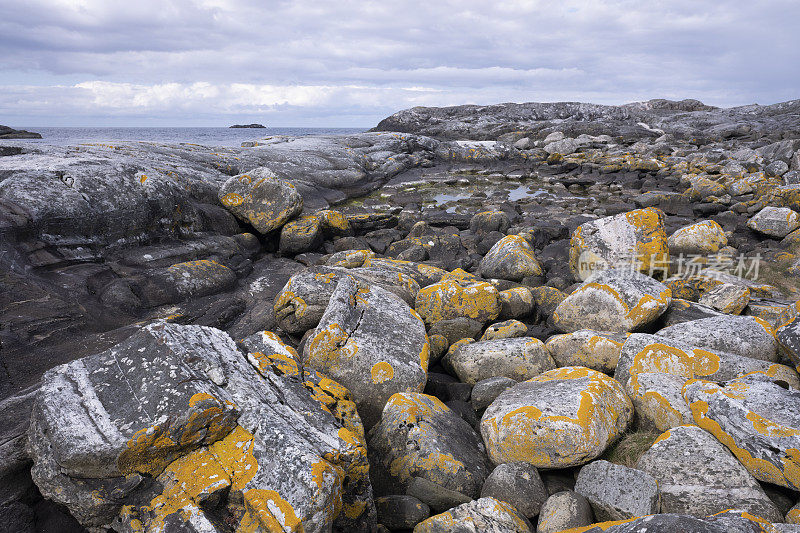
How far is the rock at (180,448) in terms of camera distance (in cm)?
312

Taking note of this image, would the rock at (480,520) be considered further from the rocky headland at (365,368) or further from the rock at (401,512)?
the rock at (401,512)

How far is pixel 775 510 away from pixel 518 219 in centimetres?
1233

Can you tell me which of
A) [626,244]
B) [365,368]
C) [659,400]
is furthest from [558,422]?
[626,244]

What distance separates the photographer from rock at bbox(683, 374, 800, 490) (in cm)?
371

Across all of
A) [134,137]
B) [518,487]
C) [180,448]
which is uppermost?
[134,137]

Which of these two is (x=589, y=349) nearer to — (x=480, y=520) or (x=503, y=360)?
(x=503, y=360)

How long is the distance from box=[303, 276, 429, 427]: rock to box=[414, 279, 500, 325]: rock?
144 centimetres

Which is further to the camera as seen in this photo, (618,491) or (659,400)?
(659,400)

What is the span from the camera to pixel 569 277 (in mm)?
9438

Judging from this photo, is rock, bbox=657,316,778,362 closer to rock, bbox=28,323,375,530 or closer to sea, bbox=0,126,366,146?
rock, bbox=28,323,375,530

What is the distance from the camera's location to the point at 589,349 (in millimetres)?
5988

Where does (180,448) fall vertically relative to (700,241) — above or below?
below

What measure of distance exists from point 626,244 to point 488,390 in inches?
208

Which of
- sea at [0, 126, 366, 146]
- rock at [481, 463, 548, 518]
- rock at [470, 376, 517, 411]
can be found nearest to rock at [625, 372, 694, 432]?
rock at [470, 376, 517, 411]
